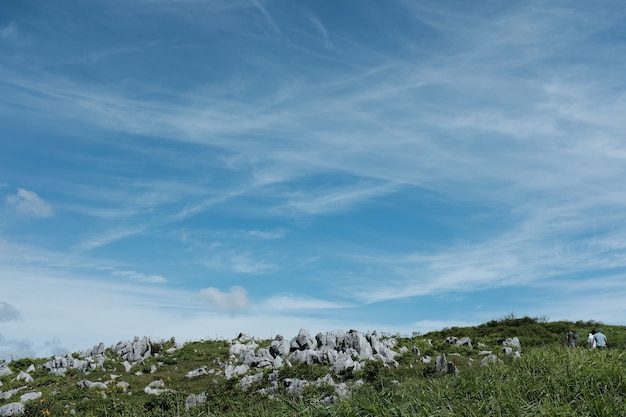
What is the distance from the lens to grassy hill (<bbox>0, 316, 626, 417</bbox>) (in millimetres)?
10633

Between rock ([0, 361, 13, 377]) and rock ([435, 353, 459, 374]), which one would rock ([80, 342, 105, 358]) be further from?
rock ([435, 353, 459, 374])

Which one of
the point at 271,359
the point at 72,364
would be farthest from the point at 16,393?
the point at 271,359

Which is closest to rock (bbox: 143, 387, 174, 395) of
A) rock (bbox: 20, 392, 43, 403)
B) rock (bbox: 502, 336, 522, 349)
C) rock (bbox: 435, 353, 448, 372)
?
rock (bbox: 20, 392, 43, 403)

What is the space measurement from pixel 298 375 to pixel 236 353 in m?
8.98

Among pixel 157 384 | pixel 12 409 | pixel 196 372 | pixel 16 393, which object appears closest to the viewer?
pixel 12 409

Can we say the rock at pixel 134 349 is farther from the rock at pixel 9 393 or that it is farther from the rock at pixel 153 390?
the rock at pixel 153 390

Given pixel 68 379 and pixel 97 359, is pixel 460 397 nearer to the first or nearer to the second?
pixel 68 379

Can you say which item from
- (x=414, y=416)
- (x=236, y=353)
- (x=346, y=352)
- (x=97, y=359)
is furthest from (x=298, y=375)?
(x=414, y=416)

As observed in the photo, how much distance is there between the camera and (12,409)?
80.1 feet

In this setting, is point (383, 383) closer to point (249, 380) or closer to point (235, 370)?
point (249, 380)

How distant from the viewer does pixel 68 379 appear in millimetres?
30859

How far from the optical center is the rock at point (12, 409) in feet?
78.8

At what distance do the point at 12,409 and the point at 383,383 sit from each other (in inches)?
679

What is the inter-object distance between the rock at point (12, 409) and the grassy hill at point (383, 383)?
1.37 feet
